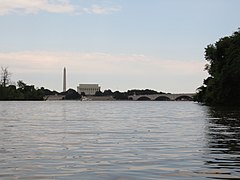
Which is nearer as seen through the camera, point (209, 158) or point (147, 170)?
point (147, 170)

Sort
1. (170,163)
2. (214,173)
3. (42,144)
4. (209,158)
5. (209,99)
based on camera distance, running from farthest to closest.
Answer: (209,99), (42,144), (209,158), (170,163), (214,173)

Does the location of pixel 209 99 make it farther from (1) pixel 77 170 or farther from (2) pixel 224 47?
(1) pixel 77 170

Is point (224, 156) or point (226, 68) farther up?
point (226, 68)

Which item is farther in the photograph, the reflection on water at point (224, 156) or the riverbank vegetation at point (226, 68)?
the riverbank vegetation at point (226, 68)

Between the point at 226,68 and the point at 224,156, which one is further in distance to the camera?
the point at 226,68

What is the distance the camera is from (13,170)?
17547mm

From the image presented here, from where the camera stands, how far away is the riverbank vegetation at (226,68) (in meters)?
102

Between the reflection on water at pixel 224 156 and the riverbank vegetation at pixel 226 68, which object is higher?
the riverbank vegetation at pixel 226 68

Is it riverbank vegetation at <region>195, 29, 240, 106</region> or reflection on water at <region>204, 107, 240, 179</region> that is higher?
riverbank vegetation at <region>195, 29, 240, 106</region>

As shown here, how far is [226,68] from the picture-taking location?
10344cm

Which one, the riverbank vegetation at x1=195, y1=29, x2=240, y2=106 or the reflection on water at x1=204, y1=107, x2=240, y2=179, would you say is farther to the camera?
the riverbank vegetation at x1=195, y1=29, x2=240, y2=106

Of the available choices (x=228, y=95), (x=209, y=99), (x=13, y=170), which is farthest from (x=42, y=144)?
(x=209, y=99)

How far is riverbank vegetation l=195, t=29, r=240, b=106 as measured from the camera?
334 feet

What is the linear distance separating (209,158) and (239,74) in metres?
81.8
